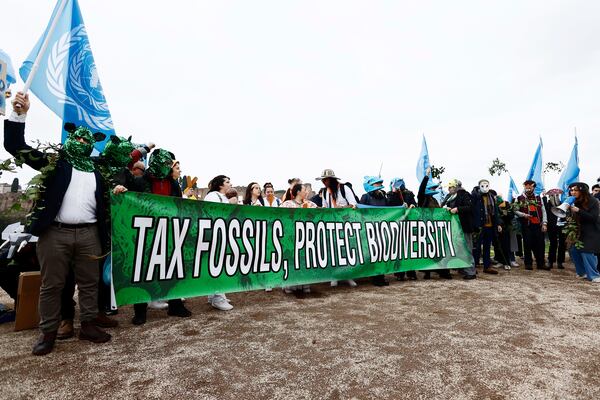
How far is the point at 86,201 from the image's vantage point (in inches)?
120

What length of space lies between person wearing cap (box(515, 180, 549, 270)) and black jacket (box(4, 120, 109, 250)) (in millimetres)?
9045

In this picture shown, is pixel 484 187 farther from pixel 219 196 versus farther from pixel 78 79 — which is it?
pixel 78 79

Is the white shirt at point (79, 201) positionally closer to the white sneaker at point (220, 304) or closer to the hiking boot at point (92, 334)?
the hiking boot at point (92, 334)

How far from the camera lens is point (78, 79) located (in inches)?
169

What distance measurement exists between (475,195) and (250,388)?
22.4ft

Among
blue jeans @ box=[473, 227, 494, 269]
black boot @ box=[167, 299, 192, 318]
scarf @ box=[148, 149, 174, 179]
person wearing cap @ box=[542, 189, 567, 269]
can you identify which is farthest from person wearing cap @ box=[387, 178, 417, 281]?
scarf @ box=[148, 149, 174, 179]

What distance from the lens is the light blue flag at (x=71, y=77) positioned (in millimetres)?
3988

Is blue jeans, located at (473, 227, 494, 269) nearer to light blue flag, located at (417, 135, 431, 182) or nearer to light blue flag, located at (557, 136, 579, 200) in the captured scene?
light blue flag, located at (417, 135, 431, 182)

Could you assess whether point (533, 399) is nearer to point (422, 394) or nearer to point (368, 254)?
point (422, 394)

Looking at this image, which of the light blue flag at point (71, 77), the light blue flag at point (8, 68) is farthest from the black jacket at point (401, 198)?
the light blue flag at point (8, 68)

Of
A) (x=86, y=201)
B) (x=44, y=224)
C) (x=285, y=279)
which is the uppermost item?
(x=86, y=201)

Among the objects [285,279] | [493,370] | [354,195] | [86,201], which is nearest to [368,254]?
[354,195]

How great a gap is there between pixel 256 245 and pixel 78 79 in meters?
3.27

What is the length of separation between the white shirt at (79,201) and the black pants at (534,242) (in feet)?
29.0
